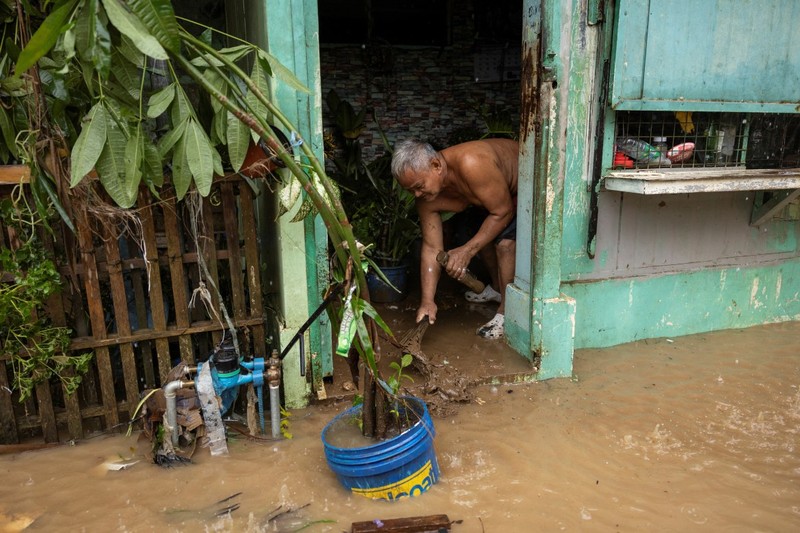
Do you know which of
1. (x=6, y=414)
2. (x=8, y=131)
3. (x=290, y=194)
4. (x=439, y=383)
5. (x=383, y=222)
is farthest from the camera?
(x=383, y=222)

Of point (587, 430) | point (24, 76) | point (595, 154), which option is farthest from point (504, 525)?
point (24, 76)

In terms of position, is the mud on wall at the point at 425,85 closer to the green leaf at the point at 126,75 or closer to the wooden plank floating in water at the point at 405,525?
the green leaf at the point at 126,75

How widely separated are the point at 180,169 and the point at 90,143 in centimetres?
36

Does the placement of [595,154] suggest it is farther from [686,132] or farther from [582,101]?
[686,132]

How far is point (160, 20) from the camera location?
6.38 ft

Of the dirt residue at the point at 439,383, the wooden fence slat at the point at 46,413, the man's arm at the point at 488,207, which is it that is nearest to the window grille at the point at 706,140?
the man's arm at the point at 488,207

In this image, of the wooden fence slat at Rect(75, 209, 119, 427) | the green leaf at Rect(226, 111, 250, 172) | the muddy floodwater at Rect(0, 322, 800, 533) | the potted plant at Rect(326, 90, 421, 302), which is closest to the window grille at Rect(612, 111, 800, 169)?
the muddy floodwater at Rect(0, 322, 800, 533)

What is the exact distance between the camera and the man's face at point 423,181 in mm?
4070

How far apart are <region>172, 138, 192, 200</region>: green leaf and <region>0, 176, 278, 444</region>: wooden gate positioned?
1.84ft

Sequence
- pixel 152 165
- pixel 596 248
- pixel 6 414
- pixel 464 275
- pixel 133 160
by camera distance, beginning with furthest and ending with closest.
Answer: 1. pixel 464 275
2. pixel 596 248
3. pixel 6 414
4. pixel 152 165
5. pixel 133 160

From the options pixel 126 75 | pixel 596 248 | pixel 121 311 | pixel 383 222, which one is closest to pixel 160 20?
pixel 126 75

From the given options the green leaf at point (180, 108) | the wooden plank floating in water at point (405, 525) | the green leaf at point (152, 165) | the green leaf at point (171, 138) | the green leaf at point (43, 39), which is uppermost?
the green leaf at point (43, 39)

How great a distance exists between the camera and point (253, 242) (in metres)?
3.26

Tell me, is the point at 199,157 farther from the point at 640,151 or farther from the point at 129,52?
the point at 640,151
